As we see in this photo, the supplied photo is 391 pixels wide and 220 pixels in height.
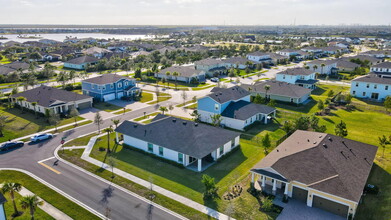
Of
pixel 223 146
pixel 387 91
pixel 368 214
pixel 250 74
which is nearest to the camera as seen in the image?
pixel 368 214

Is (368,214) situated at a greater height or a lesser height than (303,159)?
lesser

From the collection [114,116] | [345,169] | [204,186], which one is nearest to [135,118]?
[114,116]

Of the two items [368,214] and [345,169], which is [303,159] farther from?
[368,214]

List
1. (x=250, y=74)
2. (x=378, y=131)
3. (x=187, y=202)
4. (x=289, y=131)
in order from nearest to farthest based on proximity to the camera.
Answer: (x=187, y=202) → (x=289, y=131) → (x=378, y=131) → (x=250, y=74)

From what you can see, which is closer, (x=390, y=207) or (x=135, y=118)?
(x=390, y=207)

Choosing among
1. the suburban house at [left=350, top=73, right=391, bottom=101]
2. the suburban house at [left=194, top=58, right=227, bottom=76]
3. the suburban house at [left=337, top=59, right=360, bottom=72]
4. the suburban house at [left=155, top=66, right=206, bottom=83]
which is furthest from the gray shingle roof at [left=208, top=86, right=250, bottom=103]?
the suburban house at [left=337, top=59, right=360, bottom=72]

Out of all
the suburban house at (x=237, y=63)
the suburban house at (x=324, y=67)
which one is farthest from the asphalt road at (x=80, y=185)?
the suburban house at (x=324, y=67)

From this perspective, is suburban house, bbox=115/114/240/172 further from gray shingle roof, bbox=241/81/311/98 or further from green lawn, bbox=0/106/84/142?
→ gray shingle roof, bbox=241/81/311/98
